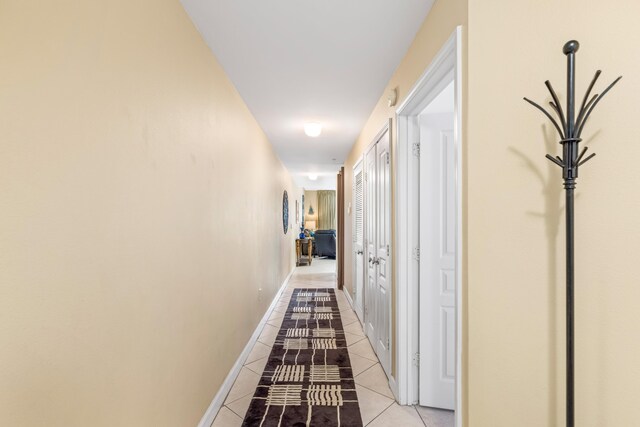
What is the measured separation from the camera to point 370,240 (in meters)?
3.56

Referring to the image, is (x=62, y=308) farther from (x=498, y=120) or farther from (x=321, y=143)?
(x=321, y=143)

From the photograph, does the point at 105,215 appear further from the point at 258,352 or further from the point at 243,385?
the point at 258,352

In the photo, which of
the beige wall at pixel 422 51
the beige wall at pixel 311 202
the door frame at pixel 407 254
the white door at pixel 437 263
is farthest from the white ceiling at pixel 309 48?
the beige wall at pixel 311 202

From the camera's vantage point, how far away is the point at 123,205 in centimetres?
119

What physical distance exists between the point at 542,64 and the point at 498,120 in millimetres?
234

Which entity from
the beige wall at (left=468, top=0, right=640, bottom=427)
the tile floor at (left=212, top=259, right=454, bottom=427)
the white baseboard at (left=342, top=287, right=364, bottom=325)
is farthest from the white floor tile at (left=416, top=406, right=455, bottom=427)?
the white baseboard at (left=342, top=287, right=364, bottom=325)

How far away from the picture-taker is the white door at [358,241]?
4164 mm

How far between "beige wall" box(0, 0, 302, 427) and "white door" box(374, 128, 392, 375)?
4.45 feet

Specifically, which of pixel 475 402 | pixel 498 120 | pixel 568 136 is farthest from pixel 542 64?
pixel 475 402

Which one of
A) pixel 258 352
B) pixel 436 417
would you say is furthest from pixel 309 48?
pixel 258 352

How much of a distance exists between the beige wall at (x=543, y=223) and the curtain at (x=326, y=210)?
12.0 meters

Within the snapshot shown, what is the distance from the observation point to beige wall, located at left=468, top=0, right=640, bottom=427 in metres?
1.02

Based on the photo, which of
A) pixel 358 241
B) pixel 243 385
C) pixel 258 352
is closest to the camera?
pixel 243 385

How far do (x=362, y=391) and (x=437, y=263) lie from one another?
3.81ft
